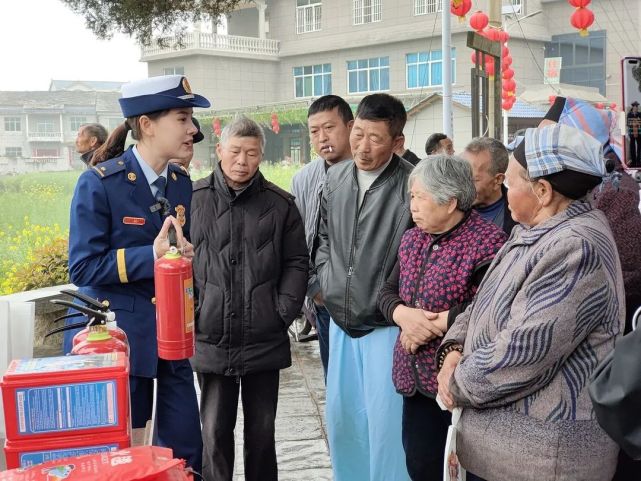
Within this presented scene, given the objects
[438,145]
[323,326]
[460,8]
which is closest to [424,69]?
[460,8]

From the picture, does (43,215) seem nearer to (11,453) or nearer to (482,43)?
(482,43)

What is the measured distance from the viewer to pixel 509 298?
2172 millimetres

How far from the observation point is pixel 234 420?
358 cm

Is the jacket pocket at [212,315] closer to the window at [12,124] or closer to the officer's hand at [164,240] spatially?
the officer's hand at [164,240]

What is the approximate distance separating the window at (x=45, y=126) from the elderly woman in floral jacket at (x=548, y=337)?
7682mm

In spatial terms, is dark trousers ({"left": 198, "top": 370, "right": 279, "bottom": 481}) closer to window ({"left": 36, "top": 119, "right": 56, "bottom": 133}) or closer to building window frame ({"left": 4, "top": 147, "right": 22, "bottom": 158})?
building window frame ({"left": 4, "top": 147, "right": 22, "bottom": 158})

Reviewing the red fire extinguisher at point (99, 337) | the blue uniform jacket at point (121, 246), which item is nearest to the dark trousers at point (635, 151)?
the blue uniform jacket at point (121, 246)

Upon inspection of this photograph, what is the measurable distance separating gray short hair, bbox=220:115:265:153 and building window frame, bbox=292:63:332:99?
27990mm

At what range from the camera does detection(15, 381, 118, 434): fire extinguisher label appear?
172 centimetres

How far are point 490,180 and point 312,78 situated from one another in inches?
1128

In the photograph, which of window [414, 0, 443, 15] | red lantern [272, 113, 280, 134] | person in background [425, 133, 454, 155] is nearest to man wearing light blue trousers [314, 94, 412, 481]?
person in background [425, 133, 454, 155]

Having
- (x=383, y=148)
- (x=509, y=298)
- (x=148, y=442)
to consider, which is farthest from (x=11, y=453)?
(x=383, y=148)

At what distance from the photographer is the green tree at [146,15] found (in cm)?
534

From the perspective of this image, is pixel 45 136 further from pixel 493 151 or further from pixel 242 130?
pixel 493 151
